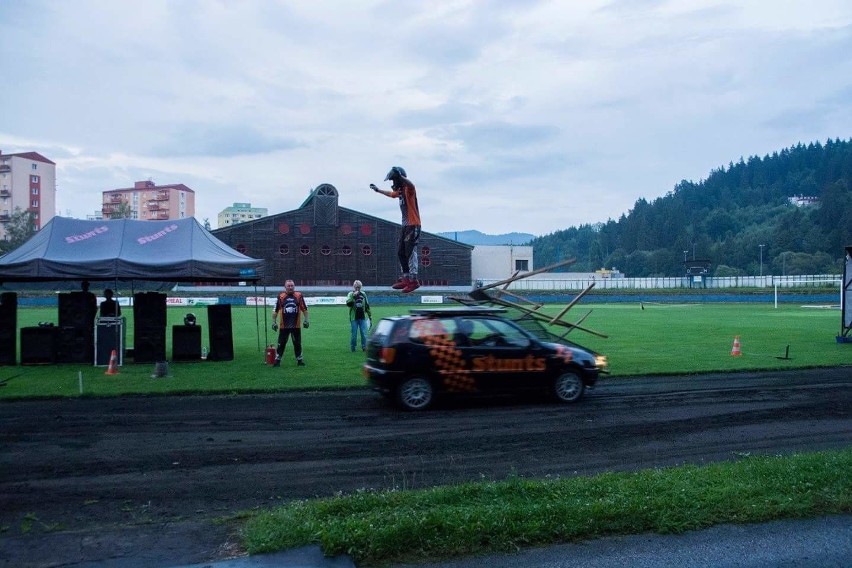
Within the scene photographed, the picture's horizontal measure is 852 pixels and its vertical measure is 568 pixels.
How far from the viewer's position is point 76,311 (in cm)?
1770

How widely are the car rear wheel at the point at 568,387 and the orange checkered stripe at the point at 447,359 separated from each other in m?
1.50

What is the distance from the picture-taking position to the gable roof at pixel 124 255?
53.3ft

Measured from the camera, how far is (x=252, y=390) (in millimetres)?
13289

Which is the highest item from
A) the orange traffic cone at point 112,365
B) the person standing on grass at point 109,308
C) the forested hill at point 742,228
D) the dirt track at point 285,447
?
the forested hill at point 742,228

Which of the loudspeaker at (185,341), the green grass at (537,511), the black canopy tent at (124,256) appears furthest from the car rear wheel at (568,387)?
the loudspeaker at (185,341)

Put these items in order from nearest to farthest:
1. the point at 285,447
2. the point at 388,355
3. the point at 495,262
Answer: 1. the point at 285,447
2. the point at 388,355
3. the point at 495,262

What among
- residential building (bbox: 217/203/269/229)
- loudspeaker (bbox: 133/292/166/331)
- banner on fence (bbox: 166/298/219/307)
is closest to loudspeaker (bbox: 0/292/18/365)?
loudspeaker (bbox: 133/292/166/331)

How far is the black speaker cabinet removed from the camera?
17125 millimetres

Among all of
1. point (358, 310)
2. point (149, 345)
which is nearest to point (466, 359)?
point (358, 310)

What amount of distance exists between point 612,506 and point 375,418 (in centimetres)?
561

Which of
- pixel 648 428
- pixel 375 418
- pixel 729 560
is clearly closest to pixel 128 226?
pixel 375 418

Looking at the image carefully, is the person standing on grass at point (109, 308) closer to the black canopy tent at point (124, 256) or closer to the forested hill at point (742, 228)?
the black canopy tent at point (124, 256)

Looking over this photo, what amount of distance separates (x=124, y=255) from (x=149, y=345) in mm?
2382

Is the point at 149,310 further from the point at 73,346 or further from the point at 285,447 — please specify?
the point at 285,447
